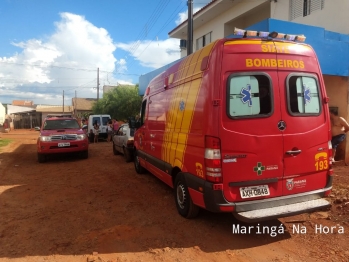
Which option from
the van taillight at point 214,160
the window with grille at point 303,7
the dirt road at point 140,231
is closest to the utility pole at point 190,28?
the window with grille at point 303,7

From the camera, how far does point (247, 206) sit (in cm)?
338

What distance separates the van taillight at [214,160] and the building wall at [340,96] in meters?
6.47

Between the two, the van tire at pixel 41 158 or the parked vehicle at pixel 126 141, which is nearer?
the parked vehicle at pixel 126 141

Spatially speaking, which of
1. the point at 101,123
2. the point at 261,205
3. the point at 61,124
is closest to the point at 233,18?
the point at 61,124

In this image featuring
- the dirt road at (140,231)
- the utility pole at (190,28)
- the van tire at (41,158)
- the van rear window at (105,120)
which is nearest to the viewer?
the dirt road at (140,231)

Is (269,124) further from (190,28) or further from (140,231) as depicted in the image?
(190,28)

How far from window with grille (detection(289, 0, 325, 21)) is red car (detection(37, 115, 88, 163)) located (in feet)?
31.3

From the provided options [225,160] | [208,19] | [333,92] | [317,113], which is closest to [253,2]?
[208,19]

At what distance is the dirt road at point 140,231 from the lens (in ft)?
10.8

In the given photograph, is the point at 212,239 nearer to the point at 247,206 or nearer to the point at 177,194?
the point at 247,206

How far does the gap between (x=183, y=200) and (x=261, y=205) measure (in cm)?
133

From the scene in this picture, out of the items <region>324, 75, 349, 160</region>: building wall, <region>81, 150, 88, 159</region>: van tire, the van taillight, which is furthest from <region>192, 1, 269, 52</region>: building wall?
the van taillight

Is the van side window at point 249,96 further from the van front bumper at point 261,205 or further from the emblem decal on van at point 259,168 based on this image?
the van front bumper at point 261,205

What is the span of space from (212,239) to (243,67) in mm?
2368
